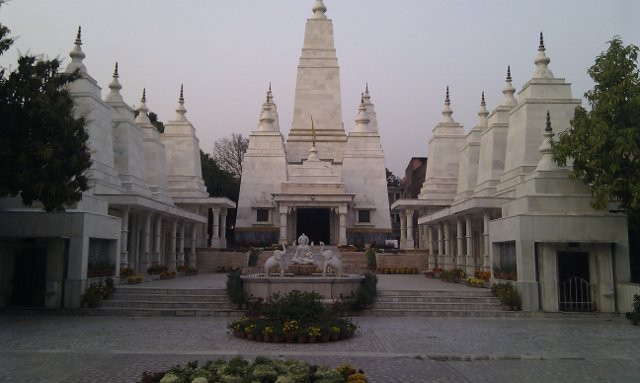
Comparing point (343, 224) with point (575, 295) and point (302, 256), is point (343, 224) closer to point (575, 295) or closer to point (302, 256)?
point (302, 256)

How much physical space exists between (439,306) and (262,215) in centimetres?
2662

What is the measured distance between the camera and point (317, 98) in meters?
50.4

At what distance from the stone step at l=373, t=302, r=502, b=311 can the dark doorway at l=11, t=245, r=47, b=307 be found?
11.1m

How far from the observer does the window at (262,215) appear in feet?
146

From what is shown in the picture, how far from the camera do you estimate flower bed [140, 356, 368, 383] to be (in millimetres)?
7742

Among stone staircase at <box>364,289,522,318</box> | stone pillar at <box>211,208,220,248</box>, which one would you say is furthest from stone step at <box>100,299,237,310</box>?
stone pillar at <box>211,208,220,248</box>

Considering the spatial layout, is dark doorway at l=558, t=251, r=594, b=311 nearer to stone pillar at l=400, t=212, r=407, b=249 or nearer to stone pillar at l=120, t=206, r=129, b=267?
stone pillar at l=120, t=206, r=129, b=267

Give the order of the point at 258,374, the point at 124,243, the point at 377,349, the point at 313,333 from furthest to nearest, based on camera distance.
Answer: the point at 124,243
the point at 313,333
the point at 377,349
the point at 258,374

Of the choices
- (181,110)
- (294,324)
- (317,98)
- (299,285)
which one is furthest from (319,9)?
(294,324)

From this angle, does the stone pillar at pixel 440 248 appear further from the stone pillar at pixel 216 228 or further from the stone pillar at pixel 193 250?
the stone pillar at pixel 216 228

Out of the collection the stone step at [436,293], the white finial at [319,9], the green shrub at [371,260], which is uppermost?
the white finial at [319,9]

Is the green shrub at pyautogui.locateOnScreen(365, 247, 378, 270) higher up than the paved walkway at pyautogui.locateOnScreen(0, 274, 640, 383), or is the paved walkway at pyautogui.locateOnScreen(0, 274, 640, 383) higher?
the green shrub at pyautogui.locateOnScreen(365, 247, 378, 270)

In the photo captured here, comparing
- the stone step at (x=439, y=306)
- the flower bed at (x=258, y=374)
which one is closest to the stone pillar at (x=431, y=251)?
the stone step at (x=439, y=306)

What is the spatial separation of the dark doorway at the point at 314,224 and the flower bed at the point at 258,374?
35.5m
